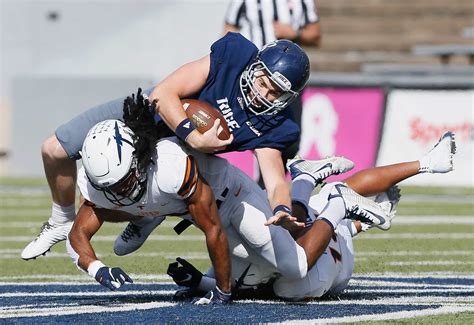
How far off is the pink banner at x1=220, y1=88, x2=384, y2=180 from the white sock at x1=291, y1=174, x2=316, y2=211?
21.6 feet

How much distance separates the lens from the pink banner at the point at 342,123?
12109mm

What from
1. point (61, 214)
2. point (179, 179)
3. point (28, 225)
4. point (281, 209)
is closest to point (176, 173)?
point (179, 179)

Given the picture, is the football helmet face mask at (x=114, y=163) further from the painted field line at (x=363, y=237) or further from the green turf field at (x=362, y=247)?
the painted field line at (x=363, y=237)

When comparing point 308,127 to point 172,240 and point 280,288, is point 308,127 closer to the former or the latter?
point 172,240

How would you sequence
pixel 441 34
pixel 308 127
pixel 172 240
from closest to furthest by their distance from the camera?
pixel 172 240, pixel 308 127, pixel 441 34

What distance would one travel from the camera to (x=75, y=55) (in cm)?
1825

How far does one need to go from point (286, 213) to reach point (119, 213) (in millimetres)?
797

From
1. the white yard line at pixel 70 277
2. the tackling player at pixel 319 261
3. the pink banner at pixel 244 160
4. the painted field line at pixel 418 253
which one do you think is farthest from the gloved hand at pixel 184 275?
the pink banner at pixel 244 160

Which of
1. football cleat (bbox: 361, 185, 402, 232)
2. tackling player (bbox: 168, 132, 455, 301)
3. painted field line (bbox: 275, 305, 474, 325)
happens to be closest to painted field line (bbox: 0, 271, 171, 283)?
tackling player (bbox: 168, 132, 455, 301)

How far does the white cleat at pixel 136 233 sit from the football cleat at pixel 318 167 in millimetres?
692

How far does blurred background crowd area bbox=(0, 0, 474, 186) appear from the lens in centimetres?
1517

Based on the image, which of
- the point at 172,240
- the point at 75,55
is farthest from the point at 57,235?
the point at 75,55

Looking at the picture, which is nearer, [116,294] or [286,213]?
[286,213]

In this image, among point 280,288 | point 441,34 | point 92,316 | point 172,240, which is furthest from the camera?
point 441,34
